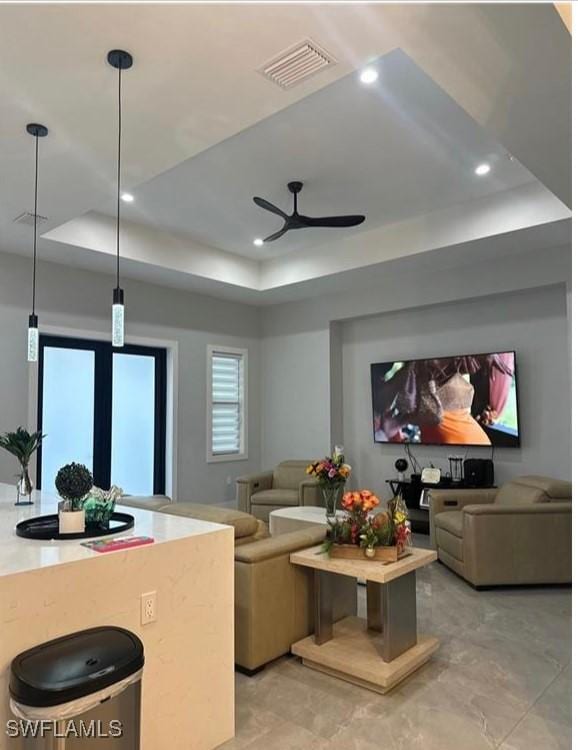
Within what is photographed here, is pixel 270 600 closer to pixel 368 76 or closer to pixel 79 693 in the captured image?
pixel 79 693

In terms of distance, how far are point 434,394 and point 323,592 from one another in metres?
3.89

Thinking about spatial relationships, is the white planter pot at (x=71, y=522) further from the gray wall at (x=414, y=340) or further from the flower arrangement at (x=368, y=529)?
the gray wall at (x=414, y=340)

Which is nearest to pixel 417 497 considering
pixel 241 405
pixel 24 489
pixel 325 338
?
pixel 325 338

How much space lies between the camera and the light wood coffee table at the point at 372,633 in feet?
9.39

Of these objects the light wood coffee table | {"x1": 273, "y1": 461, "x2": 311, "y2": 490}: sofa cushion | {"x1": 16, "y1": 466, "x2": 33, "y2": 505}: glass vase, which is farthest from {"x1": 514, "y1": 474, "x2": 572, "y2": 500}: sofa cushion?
{"x1": 16, "y1": 466, "x2": 33, "y2": 505}: glass vase

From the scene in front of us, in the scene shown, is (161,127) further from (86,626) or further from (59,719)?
(59,719)

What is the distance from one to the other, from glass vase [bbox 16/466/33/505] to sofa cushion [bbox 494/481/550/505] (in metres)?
3.95

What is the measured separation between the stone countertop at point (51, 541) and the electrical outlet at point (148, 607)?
19cm

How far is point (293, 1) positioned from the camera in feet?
6.88

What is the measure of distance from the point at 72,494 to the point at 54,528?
0.64 ft

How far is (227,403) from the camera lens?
7.88m

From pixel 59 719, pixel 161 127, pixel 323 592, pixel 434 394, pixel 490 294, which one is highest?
pixel 161 127

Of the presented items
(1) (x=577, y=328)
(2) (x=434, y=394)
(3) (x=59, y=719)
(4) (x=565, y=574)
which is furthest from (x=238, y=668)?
(2) (x=434, y=394)

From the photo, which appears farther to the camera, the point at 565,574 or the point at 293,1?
the point at 565,574
